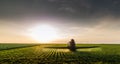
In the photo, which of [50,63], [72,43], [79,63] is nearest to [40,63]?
[50,63]

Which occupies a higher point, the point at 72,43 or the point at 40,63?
the point at 72,43

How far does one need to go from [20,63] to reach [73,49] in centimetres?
3041

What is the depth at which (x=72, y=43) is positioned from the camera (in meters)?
50.4

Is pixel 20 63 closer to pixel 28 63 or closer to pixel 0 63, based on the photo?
pixel 28 63

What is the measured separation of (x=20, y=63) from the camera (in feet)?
72.3

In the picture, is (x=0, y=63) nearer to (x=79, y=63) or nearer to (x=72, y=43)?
(x=79, y=63)

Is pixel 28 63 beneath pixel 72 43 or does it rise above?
beneath

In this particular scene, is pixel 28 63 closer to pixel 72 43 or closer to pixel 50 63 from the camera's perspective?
pixel 50 63

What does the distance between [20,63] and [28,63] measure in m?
0.93

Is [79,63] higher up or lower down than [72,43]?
lower down

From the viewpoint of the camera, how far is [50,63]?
2212 centimetres

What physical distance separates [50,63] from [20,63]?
346 centimetres

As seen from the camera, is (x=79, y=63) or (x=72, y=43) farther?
(x=72, y=43)

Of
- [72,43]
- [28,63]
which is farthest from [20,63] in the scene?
[72,43]
